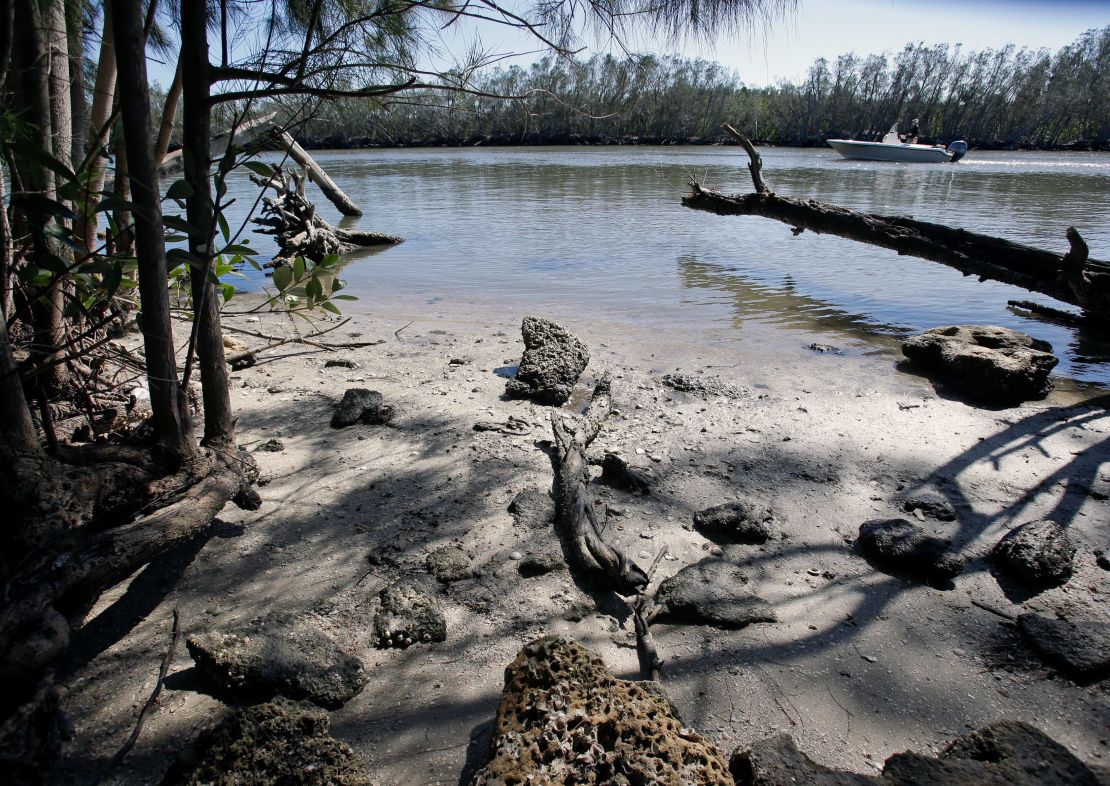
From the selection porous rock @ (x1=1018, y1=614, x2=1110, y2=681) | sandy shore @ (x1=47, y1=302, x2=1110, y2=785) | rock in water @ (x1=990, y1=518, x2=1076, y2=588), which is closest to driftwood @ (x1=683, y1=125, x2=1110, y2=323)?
sandy shore @ (x1=47, y1=302, x2=1110, y2=785)

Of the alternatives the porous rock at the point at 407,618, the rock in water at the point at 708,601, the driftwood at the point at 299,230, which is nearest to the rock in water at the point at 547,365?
the rock in water at the point at 708,601

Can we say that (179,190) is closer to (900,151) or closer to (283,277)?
(283,277)

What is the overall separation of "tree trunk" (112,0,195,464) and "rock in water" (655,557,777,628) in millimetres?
1895

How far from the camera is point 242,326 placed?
6422 millimetres

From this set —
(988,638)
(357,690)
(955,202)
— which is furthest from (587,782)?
(955,202)

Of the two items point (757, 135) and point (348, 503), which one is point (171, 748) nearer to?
point (348, 503)

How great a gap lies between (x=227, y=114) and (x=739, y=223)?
13.7m

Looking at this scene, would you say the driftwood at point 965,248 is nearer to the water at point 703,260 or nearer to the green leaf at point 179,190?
the water at point 703,260

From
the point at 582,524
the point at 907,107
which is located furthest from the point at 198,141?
the point at 907,107

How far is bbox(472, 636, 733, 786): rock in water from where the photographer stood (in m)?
1.44

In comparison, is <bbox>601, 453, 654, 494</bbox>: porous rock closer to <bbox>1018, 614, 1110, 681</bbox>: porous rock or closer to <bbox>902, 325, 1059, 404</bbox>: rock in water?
<bbox>1018, 614, 1110, 681</bbox>: porous rock

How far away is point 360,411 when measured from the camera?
3.85 meters

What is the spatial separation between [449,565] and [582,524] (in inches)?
22.9

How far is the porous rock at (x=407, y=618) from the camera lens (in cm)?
220
